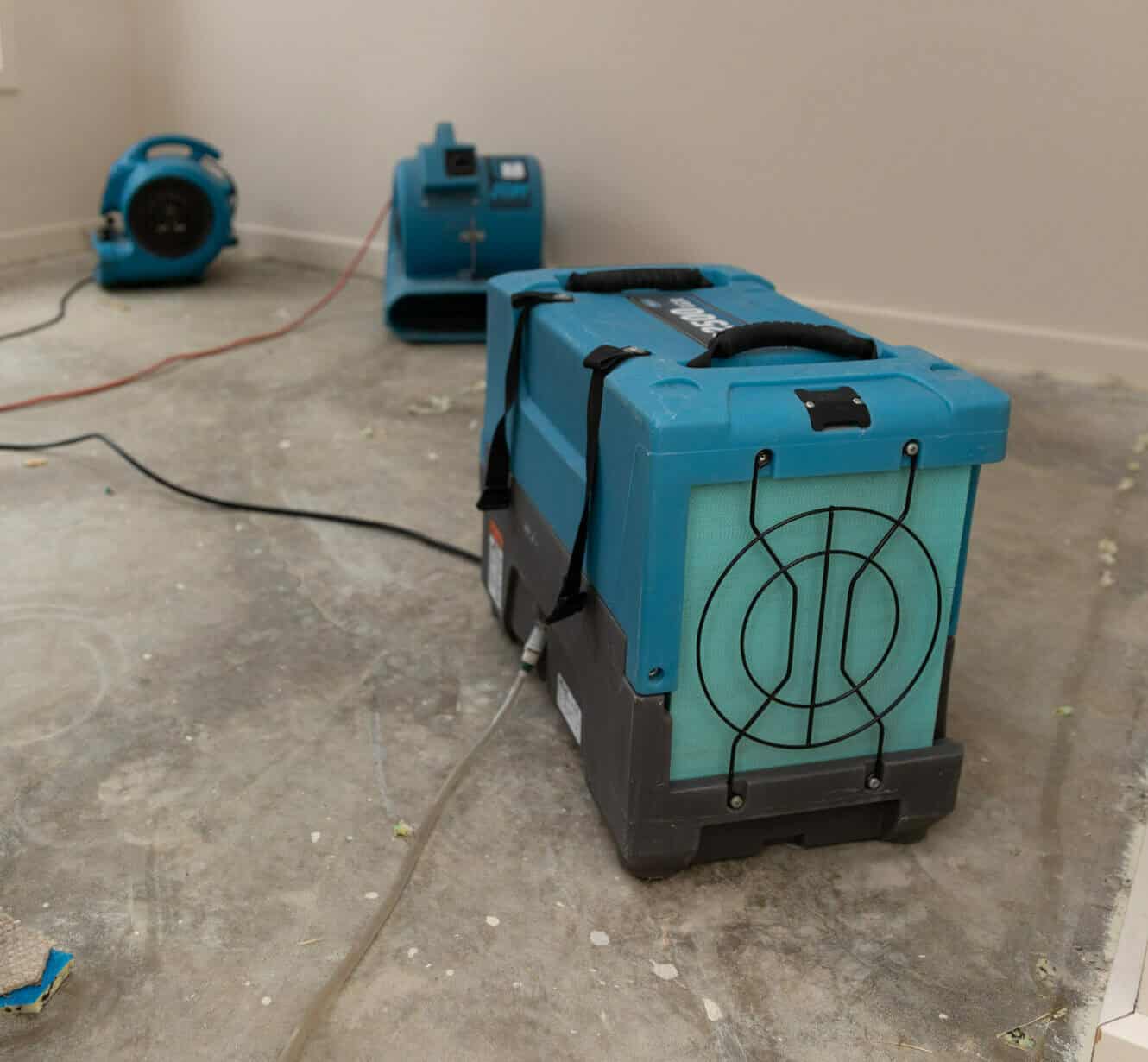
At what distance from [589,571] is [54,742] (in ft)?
2.51

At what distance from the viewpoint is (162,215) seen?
3932 mm

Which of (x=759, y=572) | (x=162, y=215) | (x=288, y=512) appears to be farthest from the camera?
(x=162, y=215)

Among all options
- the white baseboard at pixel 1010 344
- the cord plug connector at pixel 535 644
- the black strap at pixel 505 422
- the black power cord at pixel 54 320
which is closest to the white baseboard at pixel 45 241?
the black power cord at pixel 54 320

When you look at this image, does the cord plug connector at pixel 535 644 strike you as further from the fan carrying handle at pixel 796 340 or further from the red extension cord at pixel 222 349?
the red extension cord at pixel 222 349

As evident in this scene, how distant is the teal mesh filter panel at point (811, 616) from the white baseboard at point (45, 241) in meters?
3.92

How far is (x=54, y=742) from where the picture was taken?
1.60 meters

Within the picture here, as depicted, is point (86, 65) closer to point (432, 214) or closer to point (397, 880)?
point (432, 214)

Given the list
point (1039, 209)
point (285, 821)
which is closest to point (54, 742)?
point (285, 821)

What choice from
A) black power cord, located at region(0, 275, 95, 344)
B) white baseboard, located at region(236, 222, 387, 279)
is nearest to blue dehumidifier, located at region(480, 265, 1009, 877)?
black power cord, located at region(0, 275, 95, 344)

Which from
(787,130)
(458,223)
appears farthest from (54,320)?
(787,130)

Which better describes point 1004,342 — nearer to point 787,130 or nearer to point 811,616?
point 787,130

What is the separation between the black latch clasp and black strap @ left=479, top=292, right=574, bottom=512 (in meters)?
0.48

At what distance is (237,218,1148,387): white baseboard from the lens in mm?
3199

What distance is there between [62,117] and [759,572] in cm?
417
